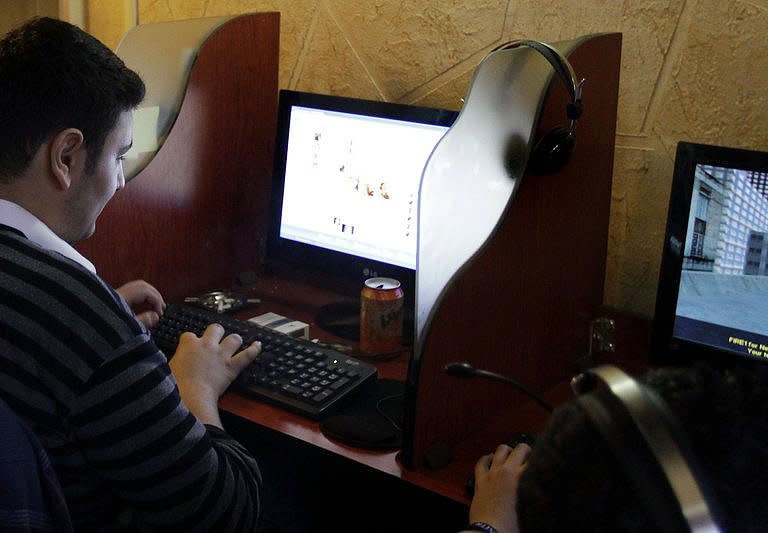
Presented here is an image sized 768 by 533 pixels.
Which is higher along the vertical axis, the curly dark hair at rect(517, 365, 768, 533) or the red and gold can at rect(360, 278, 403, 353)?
the curly dark hair at rect(517, 365, 768, 533)

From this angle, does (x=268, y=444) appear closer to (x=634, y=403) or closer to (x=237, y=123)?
(x=237, y=123)

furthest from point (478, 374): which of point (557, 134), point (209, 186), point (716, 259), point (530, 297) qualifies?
point (209, 186)

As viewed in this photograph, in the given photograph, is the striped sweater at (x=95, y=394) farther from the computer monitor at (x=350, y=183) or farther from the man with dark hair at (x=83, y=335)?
the computer monitor at (x=350, y=183)

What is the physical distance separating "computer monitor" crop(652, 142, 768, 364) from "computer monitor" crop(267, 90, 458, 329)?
0.43 meters

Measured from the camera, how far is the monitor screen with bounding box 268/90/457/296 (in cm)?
164

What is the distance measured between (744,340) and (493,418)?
40 centimetres

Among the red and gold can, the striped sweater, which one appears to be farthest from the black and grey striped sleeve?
the red and gold can

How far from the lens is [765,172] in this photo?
1275mm

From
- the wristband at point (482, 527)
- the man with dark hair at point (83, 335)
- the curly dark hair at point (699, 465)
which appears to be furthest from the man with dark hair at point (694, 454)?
the man with dark hair at point (83, 335)

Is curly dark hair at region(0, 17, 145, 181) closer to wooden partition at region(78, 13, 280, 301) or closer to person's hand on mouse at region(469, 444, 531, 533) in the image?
wooden partition at region(78, 13, 280, 301)

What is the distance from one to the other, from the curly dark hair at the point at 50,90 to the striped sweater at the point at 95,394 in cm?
13

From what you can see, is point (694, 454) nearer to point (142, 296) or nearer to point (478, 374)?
point (478, 374)

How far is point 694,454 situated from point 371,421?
87cm

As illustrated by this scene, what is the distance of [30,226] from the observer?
44.4 inches
